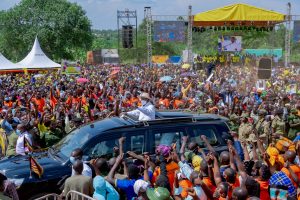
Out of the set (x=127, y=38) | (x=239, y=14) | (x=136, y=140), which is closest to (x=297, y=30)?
(x=239, y=14)

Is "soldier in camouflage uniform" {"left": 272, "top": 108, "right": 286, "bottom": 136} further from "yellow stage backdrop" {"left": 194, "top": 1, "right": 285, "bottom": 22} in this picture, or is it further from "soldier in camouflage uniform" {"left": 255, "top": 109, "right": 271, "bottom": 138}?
"yellow stage backdrop" {"left": 194, "top": 1, "right": 285, "bottom": 22}

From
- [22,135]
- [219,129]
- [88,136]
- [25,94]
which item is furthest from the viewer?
[25,94]

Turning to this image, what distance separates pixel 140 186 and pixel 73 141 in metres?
2.44

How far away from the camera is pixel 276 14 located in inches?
1059

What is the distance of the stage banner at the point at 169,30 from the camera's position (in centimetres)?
3008

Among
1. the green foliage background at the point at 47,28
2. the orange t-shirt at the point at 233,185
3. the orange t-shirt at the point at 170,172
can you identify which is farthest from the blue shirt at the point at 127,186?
the green foliage background at the point at 47,28

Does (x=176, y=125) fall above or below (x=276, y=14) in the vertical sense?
below

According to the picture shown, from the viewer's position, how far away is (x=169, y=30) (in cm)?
3045

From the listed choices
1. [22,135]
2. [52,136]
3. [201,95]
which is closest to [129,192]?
[22,135]

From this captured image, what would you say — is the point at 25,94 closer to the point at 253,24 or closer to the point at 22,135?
the point at 22,135

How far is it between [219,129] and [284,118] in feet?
11.0

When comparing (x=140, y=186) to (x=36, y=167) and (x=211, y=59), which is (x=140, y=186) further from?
(x=211, y=59)

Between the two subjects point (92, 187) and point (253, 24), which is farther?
point (253, 24)

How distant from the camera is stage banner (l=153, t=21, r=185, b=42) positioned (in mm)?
30078
